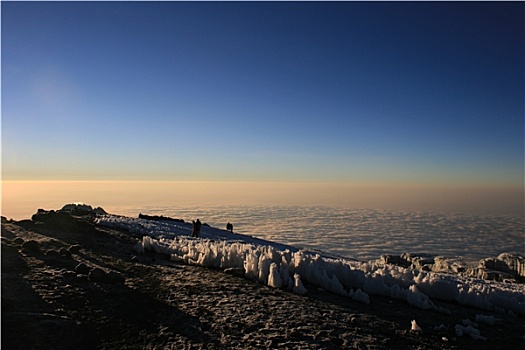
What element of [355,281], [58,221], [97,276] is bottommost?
[355,281]

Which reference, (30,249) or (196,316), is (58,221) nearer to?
(30,249)

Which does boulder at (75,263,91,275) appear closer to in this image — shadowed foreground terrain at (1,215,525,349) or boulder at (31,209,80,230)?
shadowed foreground terrain at (1,215,525,349)

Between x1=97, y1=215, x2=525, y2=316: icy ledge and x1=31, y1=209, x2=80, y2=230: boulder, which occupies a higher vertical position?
x1=31, y1=209, x2=80, y2=230: boulder

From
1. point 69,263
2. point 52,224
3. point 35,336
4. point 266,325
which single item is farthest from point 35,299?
point 52,224

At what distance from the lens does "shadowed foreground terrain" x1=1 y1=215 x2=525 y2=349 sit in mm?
5613

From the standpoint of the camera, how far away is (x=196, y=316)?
6.59m

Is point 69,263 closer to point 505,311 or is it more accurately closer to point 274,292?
point 274,292

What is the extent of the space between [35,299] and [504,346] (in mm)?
8619

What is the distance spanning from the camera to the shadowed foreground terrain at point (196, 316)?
5613 mm

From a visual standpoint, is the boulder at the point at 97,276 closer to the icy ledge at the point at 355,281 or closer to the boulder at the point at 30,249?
the icy ledge at the point at 355,281

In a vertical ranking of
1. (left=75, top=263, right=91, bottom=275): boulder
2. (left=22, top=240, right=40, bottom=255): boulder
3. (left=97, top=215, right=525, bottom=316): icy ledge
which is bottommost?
(left=97, top=215, right=525, bottom=316): icy ledge

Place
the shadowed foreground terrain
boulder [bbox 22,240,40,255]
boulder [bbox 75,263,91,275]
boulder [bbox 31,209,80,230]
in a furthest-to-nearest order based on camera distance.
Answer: boulder [bbox 31,209,80,230] → boulder [bbox 22,240,40,255] → boulder [bbox 75,263,91,275] → the shadowed foreground terrain

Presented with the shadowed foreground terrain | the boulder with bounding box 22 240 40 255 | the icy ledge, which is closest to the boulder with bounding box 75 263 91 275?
the shadowed foreground terrain

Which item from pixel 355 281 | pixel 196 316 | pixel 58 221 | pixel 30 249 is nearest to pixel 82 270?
pixel 30 249
